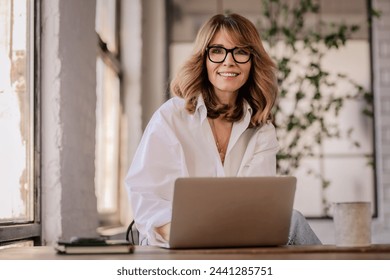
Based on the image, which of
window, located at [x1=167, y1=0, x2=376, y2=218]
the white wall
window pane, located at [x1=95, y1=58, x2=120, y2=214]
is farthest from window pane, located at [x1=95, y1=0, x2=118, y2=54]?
the white wall

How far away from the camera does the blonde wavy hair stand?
206 centimetres

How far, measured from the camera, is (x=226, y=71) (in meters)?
1.99

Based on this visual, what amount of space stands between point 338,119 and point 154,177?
144 inches

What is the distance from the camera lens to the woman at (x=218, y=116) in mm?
1983

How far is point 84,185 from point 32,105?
594mm

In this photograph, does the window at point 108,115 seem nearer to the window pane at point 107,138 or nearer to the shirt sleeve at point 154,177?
the window pane at point 107,138

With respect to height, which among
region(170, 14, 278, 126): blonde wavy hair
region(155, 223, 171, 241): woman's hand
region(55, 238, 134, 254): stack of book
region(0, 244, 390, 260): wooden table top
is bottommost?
region(155, 223, 171, 241): woman's hand

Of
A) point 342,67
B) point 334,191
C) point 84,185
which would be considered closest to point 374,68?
point 342,67

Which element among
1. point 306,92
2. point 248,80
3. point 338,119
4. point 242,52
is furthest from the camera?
point 338,119

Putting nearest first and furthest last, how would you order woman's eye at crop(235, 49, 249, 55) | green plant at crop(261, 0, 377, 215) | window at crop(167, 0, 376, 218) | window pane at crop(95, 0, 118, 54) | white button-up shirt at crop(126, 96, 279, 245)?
white button-up shirt at crop(126, 96, 279, 245) < woman's eye at crop(235, 49, 249, 55) < window pane at crop(95, 0, 118, 54) < green plant at crop(261, 0, 377, 215) < window at crop(167, 0, 376, 218)

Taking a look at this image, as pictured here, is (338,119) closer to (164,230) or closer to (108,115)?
(108,115)

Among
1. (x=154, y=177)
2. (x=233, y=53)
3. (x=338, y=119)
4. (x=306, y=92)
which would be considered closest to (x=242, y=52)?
(x=233, y=53)

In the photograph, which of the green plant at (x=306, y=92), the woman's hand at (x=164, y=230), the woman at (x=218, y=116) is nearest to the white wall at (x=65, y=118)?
the woman at (x=218, y=116)

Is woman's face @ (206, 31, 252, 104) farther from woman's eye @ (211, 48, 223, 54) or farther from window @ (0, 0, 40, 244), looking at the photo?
window @ (0, 0, 40, 244)
